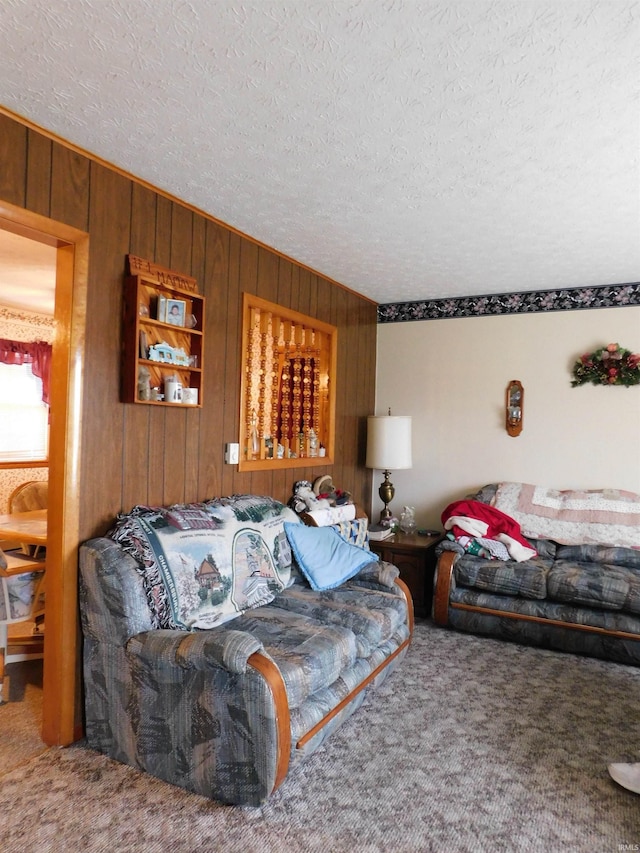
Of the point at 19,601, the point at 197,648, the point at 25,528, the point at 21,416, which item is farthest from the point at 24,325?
the point at 197,648

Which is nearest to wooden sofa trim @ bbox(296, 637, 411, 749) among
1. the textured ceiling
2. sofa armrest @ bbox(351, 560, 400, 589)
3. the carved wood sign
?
sofa armrest @ bbox(351, 560, 400, 589)

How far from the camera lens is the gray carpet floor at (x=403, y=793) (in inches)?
76.1

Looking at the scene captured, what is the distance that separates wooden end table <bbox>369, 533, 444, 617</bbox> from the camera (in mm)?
4238

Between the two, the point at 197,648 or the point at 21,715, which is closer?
the point at 197,648

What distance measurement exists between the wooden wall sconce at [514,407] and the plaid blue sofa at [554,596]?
0.93 m

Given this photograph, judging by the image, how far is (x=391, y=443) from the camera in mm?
4684

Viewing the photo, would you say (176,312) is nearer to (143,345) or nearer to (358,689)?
(143,345)

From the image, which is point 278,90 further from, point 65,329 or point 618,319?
point 618,319

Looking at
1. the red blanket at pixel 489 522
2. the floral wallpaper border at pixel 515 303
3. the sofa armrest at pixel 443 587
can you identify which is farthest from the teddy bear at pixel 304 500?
the floral wallpaper border at pixel 515 303

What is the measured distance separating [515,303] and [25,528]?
3884 mm

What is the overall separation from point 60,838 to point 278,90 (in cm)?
260

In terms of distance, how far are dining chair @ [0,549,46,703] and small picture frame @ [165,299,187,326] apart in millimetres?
1477

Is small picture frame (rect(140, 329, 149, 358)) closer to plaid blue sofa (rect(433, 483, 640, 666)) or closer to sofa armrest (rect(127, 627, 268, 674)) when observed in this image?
sofa armrest (rect(127, 627, 268, 674))

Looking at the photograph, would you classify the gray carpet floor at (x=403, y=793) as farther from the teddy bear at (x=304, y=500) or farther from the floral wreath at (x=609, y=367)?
the floral wreath at (x=609, y=367)
